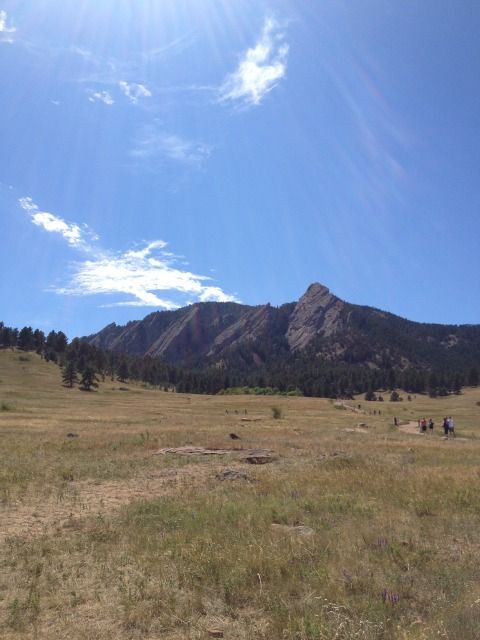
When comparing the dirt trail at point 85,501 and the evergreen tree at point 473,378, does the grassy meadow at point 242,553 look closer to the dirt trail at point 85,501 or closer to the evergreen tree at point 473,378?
the dirt trail at point 85,501

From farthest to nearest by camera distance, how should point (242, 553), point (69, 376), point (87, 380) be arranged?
point (69, 376) < point (87, 380) < point (242, 553)

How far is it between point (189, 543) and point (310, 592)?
3489 millimetres

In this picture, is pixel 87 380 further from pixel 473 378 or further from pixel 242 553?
pixel 473 378

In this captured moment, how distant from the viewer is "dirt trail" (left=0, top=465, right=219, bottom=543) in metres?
11.9

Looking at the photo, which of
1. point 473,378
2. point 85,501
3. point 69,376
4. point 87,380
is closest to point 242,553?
point 85,501

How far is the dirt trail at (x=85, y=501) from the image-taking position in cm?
1189

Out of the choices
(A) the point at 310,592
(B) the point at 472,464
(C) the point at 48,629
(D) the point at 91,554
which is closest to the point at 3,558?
(D) the point at 91,554

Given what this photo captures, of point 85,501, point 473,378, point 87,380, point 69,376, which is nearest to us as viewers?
point 85,501

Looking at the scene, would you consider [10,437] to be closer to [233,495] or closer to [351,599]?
[233,495]

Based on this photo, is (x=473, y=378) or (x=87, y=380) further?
(x=473, y=378)

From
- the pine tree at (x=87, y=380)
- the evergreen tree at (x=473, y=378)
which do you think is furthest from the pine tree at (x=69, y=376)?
the evergreen tree at (x=473, y=378)

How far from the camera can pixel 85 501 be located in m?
14.8

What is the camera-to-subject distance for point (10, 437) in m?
31.5

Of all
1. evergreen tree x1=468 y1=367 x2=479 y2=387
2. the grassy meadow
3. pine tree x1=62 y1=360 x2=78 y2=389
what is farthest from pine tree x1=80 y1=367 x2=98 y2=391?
evergreen tree x1=468 y1=367 x2=479 y2=387
